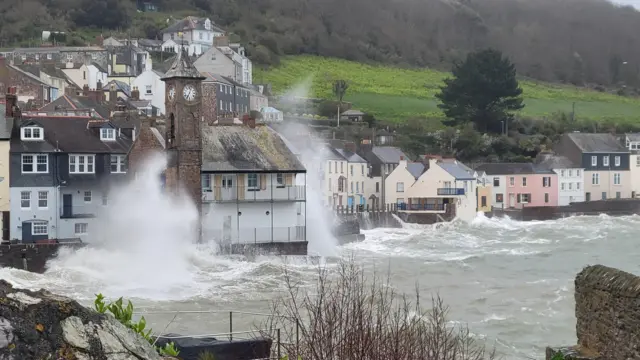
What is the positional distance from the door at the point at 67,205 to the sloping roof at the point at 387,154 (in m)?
41.9

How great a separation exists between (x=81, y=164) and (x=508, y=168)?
52.4m

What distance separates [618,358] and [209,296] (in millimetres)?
25113

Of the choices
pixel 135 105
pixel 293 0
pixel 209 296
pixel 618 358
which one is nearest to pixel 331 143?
pixel 135 105

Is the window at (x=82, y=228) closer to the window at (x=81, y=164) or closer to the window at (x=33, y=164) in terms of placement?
the window at (x=81, y=164)

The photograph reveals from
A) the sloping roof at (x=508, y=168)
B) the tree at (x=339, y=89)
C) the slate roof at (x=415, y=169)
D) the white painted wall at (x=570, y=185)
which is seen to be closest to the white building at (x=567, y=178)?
the white painted wall at (x=570, y=185)

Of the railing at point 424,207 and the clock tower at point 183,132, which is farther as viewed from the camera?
the railing at point 424,207

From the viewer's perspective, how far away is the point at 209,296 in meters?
35.9

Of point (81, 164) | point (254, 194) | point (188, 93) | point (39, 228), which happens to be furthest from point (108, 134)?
point (254, 194)

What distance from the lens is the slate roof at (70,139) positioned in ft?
159

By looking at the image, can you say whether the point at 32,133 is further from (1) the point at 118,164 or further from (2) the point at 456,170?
(2) the point at 456,170

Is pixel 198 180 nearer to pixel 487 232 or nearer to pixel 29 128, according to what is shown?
pixel 29 128

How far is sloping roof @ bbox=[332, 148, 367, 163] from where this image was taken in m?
82.4

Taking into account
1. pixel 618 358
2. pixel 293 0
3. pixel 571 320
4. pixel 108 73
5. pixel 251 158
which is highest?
pixel 293 0

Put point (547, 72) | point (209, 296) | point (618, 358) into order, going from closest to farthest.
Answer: point (618, 358) → point (209, 296) → point (547, 72)
